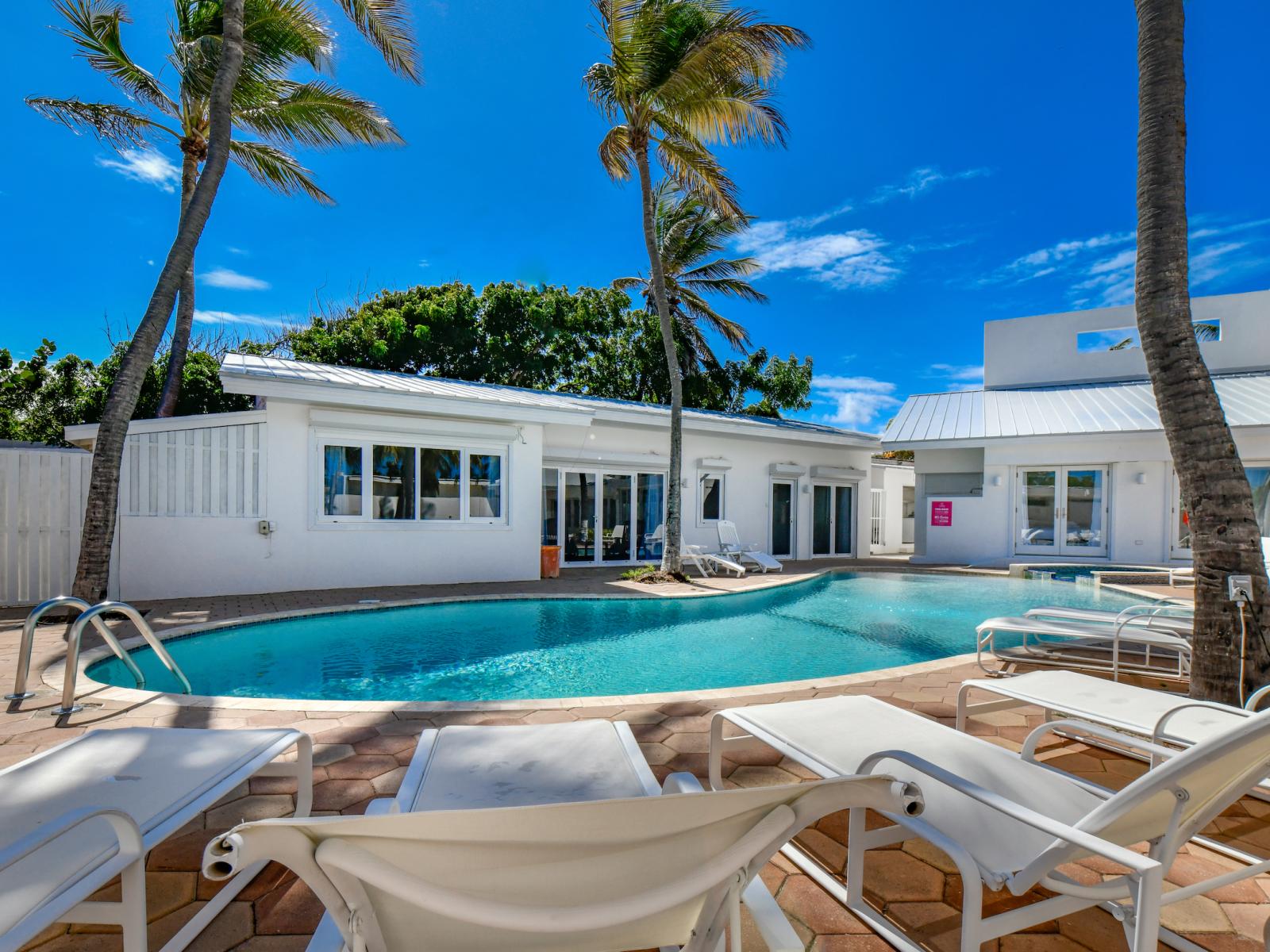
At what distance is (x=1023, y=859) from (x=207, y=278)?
134 feet

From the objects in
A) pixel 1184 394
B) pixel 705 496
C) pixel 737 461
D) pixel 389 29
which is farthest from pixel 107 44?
pixel 1184 394

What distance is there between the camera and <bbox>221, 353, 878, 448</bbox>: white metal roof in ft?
29.4

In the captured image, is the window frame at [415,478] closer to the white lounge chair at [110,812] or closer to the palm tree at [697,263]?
the palm tree at [697,263]

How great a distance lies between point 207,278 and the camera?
33125mm

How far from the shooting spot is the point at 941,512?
52.2 feet

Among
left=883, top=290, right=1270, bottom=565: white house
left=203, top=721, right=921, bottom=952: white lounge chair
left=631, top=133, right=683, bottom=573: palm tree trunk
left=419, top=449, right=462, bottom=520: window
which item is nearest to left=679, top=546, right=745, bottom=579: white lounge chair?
left=631, top=133, right=683, bottom=573: palm tree trunk

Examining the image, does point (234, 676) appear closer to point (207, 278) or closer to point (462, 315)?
point (462, 315)

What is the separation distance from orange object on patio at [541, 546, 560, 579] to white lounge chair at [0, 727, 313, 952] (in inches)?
361

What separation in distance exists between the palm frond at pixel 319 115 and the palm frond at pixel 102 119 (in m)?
2.22

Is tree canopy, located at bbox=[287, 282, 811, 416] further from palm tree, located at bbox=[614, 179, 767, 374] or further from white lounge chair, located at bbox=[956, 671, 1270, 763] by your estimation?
white lounge chair, located at bbox=[956, 671, 1270, 763]

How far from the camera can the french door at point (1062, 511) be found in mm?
14508

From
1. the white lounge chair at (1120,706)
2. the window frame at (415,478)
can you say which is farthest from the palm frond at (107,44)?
the white lounge chair at (1120,706)

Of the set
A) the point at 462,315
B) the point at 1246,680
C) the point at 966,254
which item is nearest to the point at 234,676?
the point at 1246,680

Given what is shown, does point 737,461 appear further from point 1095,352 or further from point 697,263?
point 1095,352
